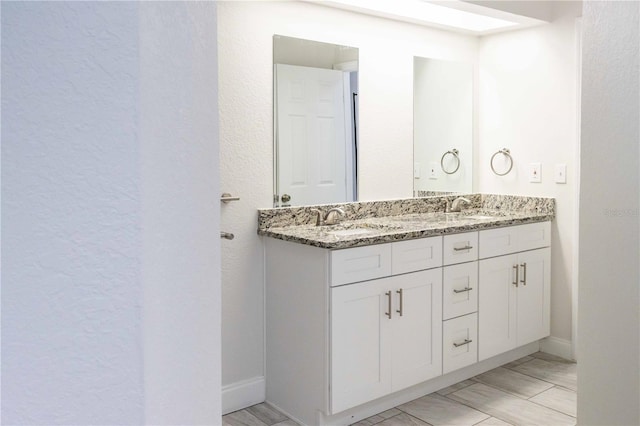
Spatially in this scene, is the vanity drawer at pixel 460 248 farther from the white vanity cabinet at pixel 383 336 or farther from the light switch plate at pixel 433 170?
the light switch plate at pixel 433 170

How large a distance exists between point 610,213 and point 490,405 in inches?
54.5

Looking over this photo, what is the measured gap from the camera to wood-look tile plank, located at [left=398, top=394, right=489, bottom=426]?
279 cm

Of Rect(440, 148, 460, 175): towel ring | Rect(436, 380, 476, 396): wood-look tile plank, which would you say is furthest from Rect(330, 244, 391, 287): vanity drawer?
Rect(440, 148, 460, 175): towel ring

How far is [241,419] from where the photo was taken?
2.79 metres

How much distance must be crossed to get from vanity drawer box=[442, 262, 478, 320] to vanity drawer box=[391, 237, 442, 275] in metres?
0.11

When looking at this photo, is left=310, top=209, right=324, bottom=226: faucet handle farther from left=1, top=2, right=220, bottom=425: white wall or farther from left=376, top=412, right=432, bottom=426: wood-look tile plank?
left=1, top=2, right=220, bottom=425: white wall

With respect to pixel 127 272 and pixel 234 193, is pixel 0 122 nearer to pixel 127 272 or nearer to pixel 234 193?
pixel 127 272

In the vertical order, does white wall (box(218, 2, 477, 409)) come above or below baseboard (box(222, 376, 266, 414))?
above

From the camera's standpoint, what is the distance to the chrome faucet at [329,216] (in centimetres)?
307

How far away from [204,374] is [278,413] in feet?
6.72

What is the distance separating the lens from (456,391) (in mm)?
3125

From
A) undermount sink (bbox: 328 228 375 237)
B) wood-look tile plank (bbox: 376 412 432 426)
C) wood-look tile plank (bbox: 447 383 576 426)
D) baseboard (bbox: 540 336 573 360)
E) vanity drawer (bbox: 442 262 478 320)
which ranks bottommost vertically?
wood-look tile plank (bbox: 376 412 432 426)

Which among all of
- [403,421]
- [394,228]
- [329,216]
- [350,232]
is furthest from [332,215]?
[403,421]

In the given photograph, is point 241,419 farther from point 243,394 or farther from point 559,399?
point 559,399
